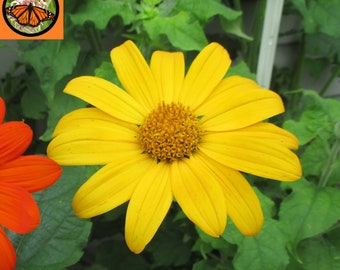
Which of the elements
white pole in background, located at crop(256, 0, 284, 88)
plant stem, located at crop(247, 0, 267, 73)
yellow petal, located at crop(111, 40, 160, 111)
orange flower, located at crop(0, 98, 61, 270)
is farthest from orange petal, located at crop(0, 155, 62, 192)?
plant stem, located at crop(247, 0, 267, 73)

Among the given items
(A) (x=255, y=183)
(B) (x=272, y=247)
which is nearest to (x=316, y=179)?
(A) (x=255, y=183)

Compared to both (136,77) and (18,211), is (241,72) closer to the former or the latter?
(136,77)

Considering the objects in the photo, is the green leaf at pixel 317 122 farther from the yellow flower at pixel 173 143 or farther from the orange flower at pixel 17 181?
the orange flower at pixel 17 181

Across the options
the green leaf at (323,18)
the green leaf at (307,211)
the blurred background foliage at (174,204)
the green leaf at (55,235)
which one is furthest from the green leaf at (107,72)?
the green leaf at (323,18)

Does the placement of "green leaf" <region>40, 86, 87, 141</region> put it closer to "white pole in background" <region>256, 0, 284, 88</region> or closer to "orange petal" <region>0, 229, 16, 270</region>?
"white pole in background" <region>256, 0, 284, 88</region>

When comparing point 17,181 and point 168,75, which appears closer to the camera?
point 17,181

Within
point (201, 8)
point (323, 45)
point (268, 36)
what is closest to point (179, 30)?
point (201, 8)
